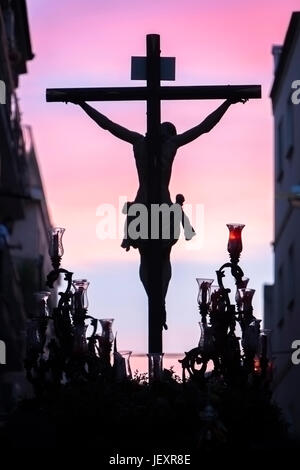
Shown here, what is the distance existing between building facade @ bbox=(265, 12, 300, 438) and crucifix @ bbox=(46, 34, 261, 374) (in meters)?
18.1

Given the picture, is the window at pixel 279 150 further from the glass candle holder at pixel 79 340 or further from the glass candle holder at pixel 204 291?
the glass candle holder at pixel 79 340

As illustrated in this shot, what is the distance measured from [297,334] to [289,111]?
5201 mm

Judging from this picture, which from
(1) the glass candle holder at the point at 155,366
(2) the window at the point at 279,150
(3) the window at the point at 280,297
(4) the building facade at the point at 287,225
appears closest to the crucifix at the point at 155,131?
(1) the glass candle holder at the point at 155,366

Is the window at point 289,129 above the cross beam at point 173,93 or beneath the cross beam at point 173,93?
above

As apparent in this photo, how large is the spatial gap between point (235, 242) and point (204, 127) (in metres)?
1.10

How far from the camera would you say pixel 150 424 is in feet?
43.7

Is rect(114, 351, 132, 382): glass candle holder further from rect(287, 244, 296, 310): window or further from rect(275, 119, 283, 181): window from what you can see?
rect(275, 119, 283, 181): window

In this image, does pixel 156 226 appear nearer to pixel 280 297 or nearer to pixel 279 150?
pixel 280 297

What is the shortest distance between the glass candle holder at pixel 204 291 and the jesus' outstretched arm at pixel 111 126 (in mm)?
1431

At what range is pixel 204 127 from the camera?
51.6 feet

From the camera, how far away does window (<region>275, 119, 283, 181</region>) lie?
38.5 meters

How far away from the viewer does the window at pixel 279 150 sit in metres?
38.5
